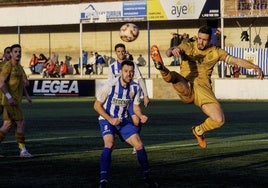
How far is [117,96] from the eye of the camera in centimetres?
1295

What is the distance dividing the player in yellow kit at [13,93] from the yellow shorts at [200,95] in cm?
348

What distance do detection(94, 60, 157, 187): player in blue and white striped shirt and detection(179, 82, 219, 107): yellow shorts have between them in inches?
108

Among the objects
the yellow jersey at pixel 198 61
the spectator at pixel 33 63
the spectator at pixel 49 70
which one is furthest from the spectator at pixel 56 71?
the yellow jersey at pixel 198 61

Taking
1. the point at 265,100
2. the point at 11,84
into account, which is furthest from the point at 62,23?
the point at 11,84

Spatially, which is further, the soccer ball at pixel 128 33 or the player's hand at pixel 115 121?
the soccer ball at pixel 128 33

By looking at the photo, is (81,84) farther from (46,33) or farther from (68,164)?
(68,164)

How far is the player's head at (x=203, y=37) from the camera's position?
48.9ft

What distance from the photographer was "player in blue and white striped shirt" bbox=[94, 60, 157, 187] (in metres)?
12.8

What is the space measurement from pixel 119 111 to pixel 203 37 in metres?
2.78

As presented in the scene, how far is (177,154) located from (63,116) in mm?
13406

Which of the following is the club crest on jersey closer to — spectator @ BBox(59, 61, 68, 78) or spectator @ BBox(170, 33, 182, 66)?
spectator @ BBox(170, 33, 182, 66)

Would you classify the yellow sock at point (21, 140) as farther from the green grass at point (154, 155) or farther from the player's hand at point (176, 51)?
the player's hand at point (176, 51)

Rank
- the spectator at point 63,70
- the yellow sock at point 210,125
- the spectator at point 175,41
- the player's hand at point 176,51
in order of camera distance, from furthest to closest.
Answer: the spectator at point 63,70 < the spectator at point 175,41 < the yellow sock at point 210,125 < the player's hand at point 176,51

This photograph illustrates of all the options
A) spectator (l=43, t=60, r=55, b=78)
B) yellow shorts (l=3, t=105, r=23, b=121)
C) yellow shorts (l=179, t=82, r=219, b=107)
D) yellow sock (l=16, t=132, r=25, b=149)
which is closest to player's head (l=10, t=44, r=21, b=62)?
yellow shorts (l=3, t=105, r=23, b=121)
